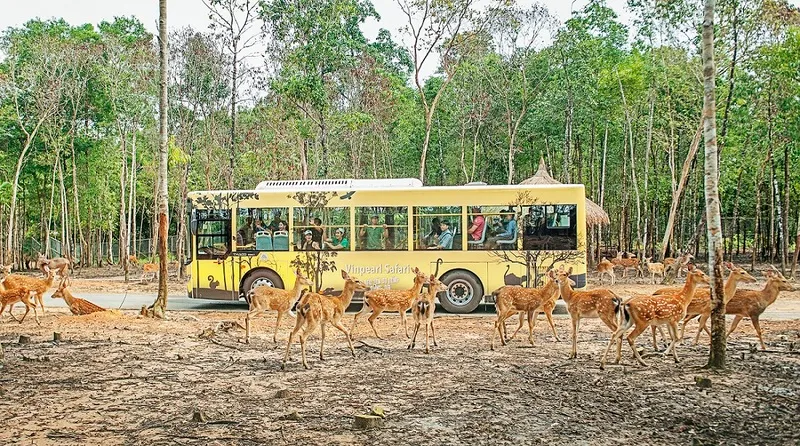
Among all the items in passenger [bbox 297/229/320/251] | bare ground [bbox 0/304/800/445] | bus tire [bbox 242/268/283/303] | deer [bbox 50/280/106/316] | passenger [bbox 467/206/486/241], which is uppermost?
passenger [bbox 467/206/486/241]

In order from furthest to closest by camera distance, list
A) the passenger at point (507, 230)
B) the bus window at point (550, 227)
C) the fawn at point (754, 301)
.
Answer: the passenger at point (507, 230) < the bus window at point (550, 227) < the fawn at point (754, 301)

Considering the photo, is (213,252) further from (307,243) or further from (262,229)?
(307,243)

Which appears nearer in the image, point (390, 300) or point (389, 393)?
point (389, 393)

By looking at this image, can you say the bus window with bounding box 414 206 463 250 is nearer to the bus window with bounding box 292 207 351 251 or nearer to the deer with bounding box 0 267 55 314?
the bus window with bounding box 292 207 351 251

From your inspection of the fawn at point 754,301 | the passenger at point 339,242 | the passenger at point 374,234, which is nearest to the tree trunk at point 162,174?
the passenger at point 339,242

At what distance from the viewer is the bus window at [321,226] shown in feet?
48.6

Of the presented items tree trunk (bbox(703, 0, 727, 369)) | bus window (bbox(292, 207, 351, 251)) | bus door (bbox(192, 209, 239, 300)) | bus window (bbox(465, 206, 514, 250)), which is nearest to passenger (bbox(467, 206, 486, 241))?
bus window (bbox(465, 206, 514, 250))

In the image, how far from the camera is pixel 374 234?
14.7 metres

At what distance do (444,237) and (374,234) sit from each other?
149 centimetres

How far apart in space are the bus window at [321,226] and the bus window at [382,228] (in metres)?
0.31

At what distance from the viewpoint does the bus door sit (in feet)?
49.2

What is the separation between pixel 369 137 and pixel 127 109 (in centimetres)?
1574

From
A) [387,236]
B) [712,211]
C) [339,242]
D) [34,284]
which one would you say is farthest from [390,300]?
[34,284]

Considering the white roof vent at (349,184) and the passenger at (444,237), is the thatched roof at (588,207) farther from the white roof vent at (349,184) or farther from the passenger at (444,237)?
the passenger at (444,237)
